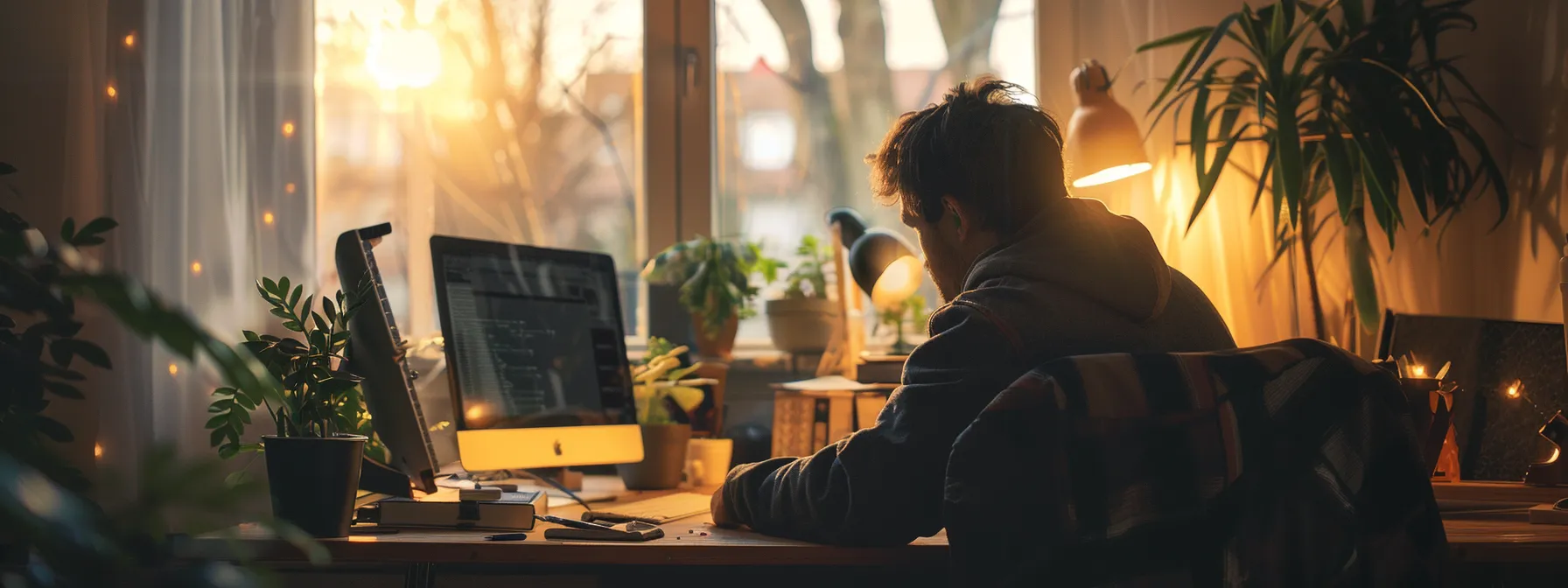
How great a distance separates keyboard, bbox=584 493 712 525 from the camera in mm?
1579

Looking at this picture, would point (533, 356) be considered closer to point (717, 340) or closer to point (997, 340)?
point (717, 340)

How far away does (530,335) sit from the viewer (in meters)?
1.93

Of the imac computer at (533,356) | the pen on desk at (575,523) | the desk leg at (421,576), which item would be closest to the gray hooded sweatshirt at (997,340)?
the pen on desk at (575,523)

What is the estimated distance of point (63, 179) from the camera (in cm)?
157

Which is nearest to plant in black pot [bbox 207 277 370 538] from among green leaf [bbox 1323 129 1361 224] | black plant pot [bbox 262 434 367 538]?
black plant pot [bbox 262 434 367 538]

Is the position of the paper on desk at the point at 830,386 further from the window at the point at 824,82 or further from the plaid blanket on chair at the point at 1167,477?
the plaid blanket on chair at the point at 1167,477

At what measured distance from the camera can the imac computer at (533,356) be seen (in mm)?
1816

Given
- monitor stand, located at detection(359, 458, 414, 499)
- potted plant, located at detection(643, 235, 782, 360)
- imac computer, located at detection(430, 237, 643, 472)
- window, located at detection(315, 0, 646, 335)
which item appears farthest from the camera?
window, located at detection(315, 0, 646, 335)

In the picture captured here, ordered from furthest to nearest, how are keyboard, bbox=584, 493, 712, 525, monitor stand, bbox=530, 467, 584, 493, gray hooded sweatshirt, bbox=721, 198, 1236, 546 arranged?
1. monitor stand, bbox=530, 467, 584, 493
2. keyboard, bbox=584, 493, 712, 525
3. gray hooded sweatshirt, bbox=721, 198, 1236, 546

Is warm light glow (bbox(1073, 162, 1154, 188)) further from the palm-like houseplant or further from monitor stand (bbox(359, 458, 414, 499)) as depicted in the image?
monitor stand (bbox(359, 458, 414, 499))

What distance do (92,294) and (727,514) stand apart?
3.51 feet

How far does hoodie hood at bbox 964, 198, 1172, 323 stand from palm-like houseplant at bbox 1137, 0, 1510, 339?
929mm

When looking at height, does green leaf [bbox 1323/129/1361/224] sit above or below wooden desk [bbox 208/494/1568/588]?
above

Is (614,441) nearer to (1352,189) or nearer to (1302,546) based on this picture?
(1302,546)
